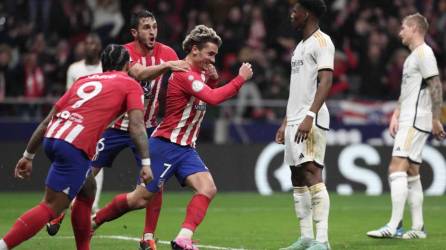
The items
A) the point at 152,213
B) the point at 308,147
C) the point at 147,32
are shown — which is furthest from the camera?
the point at 147,32

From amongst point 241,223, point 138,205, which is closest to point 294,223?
point 241,223

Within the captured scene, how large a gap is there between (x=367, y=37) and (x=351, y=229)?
1075 cm

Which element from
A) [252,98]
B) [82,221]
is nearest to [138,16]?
[82,221]

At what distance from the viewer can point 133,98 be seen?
28.0 feet

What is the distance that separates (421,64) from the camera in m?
11.6

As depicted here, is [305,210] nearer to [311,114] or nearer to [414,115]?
[311,114]

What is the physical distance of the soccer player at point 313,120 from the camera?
9.83m

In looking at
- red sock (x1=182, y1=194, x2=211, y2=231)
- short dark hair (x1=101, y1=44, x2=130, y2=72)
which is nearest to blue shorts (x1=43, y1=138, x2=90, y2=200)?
short dark hair (x1=101, y1=44, x2=130, y2=72)

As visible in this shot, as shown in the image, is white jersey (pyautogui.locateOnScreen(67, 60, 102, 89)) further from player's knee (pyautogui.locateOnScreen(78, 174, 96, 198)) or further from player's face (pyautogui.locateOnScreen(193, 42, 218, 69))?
player's knee (pyautogui.locateOnScreen(78, 174, 96, 198))

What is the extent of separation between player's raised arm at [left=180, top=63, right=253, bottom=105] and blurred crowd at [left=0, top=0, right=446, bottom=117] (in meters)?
10.4

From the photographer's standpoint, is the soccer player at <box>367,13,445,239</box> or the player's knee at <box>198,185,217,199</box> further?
the soccer player at <box>367,13,445,239</box>

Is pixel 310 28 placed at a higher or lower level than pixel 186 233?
higher

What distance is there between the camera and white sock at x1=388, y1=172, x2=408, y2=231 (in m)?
11.5

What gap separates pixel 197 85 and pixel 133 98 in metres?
1.10
